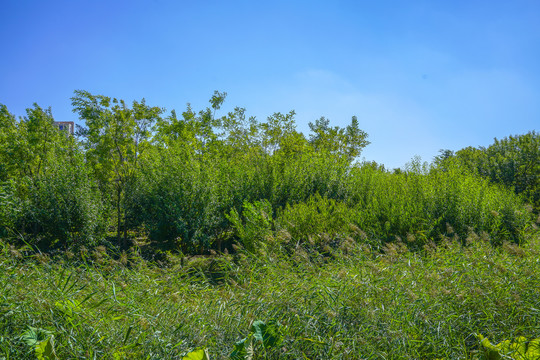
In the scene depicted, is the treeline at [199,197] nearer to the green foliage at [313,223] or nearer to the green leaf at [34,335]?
the green foliage at [313,223]

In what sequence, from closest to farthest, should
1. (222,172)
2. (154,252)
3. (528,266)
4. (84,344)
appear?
1. (84,344)
2. (528,266)
3. (154,252)
4. (222,172)

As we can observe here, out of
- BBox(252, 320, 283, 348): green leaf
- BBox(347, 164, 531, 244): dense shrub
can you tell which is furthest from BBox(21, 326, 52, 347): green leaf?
BBox(347, 164, 531, 244): dense shrub

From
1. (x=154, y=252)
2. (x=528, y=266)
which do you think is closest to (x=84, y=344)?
(x=528, y=266)

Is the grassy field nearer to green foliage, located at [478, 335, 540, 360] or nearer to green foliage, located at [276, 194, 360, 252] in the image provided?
green foliage, located at [478, 335, 540, 360]

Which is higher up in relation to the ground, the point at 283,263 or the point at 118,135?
the point at 118,135

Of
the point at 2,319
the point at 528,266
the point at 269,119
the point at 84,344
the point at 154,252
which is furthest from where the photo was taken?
the point at 269,119

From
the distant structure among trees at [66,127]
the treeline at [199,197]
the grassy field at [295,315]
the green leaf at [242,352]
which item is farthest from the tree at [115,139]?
the green leaf at [242,352]

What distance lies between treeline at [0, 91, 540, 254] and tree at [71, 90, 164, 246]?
0.09 ft

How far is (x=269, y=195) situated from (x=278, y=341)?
6.36m

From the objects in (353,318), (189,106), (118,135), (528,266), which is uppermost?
(189,106)

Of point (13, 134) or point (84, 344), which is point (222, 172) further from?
point (84, 344)

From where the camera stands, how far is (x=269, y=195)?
9.48 m

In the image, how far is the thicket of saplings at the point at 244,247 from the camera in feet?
11.1

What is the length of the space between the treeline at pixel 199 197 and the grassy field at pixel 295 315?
6.10 ft
